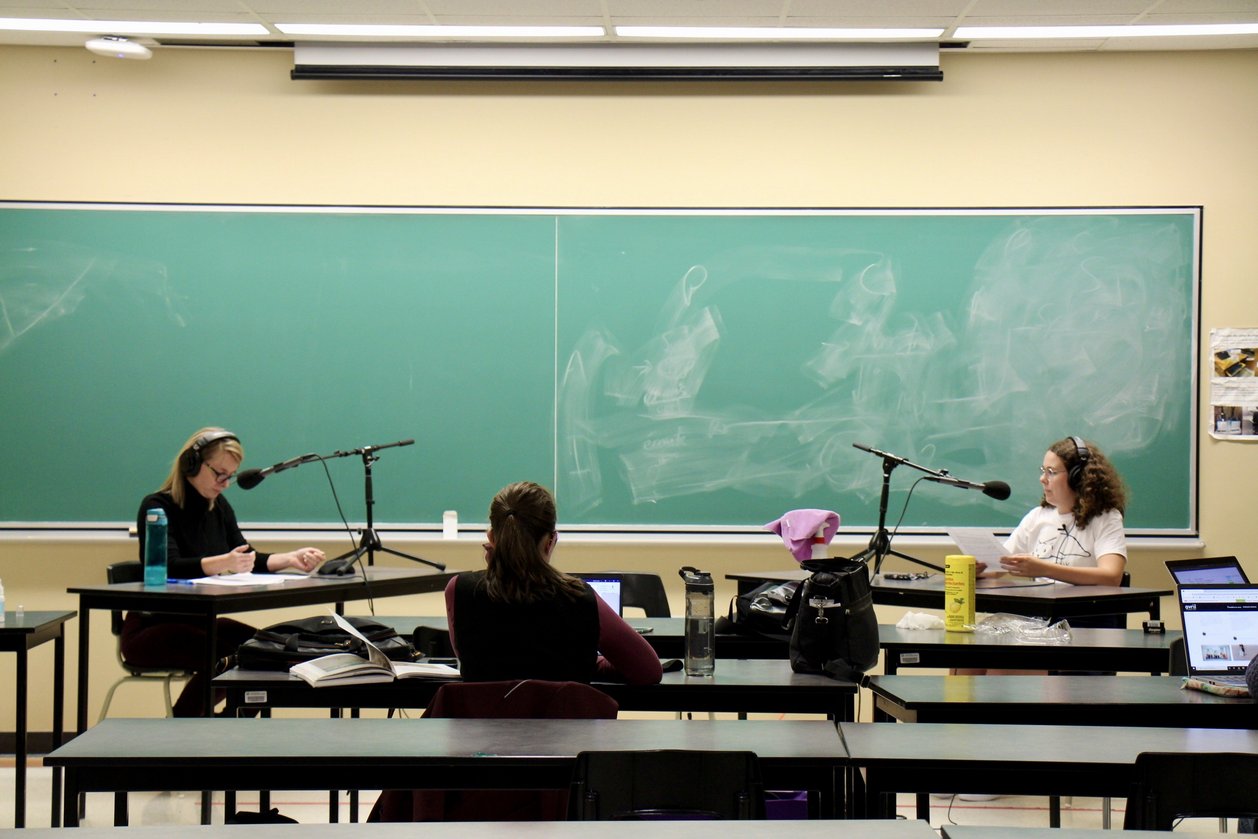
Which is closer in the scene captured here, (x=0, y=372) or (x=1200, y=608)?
(x=1200, y=608)

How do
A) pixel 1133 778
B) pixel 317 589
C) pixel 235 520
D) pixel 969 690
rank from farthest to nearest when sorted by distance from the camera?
pixel 235 520, pixel 317 589, pixel 969 690, pixel 1133 778

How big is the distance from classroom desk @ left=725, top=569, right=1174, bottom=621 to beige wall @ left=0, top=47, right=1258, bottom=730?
3.35 ft

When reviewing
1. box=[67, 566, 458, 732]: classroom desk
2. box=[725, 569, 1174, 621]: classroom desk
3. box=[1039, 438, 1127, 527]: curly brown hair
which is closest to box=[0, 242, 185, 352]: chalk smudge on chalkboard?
box=[67, 566, 458, 732]: classroom desk

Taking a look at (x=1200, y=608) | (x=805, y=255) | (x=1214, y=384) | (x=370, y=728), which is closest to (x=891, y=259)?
(x=805, y=255)

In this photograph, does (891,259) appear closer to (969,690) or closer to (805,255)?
(805,255)

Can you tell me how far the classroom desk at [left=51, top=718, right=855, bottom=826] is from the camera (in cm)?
233

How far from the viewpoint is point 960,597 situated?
12.7 ft

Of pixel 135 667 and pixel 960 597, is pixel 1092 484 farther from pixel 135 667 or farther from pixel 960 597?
pixel 135 667

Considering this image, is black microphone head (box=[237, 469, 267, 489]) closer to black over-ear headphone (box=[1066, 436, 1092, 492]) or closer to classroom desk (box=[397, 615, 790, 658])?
classroom desk (box=[397, 615, 790, 658])

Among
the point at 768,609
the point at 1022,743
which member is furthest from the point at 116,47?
the point at 1022,743

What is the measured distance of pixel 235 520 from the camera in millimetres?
5301

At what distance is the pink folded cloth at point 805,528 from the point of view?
4953 millimetres

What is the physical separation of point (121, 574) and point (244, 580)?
54 centimetres

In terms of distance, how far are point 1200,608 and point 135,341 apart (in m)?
4.63
